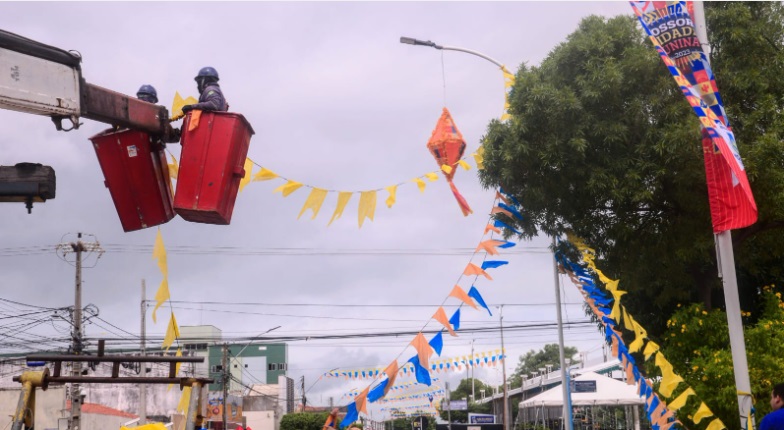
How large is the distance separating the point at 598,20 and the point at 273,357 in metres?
75.0

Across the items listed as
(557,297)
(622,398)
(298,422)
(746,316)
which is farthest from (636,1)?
(298,422)

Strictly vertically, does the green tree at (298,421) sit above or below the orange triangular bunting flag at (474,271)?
below

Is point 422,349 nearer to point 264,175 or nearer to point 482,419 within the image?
point 264,175

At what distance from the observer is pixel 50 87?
589 cm

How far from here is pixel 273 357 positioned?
276 feet

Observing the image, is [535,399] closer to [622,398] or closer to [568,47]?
[622,398]

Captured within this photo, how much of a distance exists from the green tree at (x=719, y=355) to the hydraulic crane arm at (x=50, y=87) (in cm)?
858

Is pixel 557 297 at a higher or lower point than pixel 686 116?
lower

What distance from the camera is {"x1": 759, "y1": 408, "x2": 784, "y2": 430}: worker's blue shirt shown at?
6.62 metres

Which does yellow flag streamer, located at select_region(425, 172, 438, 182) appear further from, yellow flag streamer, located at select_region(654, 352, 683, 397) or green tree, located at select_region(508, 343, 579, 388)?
green tree, located at select_region(508, 343, 579, 388)

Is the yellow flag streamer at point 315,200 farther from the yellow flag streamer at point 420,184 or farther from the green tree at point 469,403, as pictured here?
the green tree at point 469,403

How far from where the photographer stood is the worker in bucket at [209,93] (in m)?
6.96

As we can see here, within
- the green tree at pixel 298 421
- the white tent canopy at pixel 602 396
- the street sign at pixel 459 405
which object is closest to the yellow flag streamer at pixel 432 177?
the white tent canopy at pixel 602 396

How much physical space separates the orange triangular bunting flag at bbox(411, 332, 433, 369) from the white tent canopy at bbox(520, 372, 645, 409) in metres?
13.4
